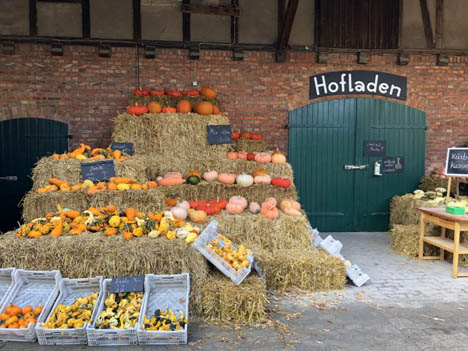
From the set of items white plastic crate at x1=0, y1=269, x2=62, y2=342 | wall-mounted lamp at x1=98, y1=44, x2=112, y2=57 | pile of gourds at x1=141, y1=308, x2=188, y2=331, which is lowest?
pile of gourds at x1=141, y1=308, x2=188, y2=331

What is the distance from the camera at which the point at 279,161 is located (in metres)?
6.14

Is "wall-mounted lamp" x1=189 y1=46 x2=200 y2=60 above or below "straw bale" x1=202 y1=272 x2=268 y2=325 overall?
above

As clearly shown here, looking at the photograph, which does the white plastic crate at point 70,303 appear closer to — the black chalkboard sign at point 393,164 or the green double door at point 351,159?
the green double door at point 351,159

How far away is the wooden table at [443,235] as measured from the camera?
5.10 metres

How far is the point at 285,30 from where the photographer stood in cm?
701

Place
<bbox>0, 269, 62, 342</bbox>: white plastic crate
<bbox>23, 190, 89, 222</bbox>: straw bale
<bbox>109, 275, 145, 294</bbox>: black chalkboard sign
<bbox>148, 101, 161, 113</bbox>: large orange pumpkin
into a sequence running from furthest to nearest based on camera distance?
<bbox>148, 101, 161, 113</bbox>: large orange pumpkin, <bbox>23, 190, 89, 222</bbox>: straw bale, <bbox>109, 275, 145, 294</bbox>: black chalkboard sign, <bbox>0, 269, 62, 342</bbox>: white plastic crate

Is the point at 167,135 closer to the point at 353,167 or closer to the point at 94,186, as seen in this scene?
the point at 94,186

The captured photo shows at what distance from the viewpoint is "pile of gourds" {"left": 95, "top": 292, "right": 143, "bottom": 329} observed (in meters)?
3.29

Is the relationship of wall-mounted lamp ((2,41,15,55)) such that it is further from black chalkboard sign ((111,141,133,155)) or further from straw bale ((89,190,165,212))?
straw bale ((89,190,165,212))

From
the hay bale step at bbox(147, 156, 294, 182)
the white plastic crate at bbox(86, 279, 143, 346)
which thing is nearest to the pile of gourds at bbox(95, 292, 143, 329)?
the white plastic crate at bbox(86, 279, 143, 346)

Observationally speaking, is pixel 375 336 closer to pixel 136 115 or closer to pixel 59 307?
pixel 59 307

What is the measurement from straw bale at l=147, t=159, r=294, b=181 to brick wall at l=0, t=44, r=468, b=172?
5.53 ft

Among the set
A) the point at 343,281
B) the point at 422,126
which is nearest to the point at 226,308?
the point at 343,281

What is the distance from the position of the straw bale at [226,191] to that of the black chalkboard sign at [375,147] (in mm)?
2738
